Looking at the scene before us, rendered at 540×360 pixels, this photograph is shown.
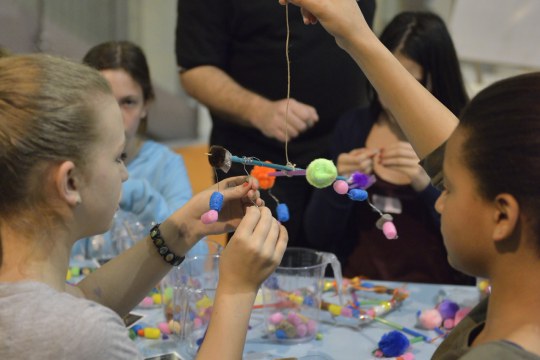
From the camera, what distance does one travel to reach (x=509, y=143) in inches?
28.0

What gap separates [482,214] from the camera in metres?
0.76

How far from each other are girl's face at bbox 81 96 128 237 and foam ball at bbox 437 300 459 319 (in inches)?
26.4

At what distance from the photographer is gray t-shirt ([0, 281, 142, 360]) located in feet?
2.63

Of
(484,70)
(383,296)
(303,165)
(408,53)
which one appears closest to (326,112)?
(303,165)

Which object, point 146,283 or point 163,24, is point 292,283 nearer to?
point 146,283

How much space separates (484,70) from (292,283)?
2.79m

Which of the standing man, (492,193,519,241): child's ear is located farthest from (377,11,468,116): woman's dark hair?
(492,193,519,241): child's ear

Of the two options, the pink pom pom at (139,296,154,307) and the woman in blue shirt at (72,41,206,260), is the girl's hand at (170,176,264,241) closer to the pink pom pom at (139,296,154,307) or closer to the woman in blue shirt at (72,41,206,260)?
the pink pom pom at (139,296,154,307)

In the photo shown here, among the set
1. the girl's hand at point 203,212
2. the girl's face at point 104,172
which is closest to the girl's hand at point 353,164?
the girl's hand at point 203,212

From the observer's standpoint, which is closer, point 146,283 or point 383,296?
point 146,283

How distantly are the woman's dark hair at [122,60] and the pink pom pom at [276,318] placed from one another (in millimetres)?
962

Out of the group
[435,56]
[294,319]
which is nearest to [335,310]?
[294,319]

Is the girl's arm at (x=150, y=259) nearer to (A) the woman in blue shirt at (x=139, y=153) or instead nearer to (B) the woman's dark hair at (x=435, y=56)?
(A) the woman in blue shirt at (x=139, y=153)

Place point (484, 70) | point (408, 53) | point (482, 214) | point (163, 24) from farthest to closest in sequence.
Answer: point (163, 24) < point (484, 70) < point (408, 53) < point (482, 214)
